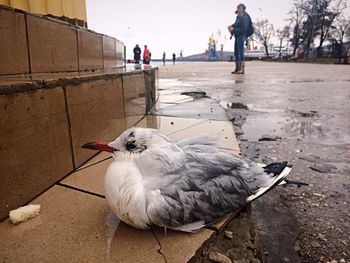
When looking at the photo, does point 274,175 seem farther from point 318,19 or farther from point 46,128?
point 318,19

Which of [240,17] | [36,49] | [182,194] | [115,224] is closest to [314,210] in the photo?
[182,194]

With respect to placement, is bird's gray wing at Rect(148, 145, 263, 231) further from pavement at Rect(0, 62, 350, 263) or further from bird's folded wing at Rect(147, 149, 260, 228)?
pavement at Rect(0, 62, 350, 263)

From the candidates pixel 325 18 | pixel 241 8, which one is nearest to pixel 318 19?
pixel 325 18

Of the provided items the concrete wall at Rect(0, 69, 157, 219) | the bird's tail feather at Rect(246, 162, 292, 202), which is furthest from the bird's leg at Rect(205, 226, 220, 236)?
the concrete wall at Rect(0, 69, 157, 219)

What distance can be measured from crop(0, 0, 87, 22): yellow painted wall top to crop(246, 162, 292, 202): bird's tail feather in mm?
2296

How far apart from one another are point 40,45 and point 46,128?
0.78m

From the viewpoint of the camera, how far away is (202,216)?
140cm

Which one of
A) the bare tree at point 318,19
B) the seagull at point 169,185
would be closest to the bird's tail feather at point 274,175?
the seagull at point 169,185

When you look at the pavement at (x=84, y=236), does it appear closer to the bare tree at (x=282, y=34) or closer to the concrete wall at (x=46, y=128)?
the concrete wall at (x=46, y=128)

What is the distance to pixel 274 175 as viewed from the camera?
168cm

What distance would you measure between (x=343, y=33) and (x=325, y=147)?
172 feet

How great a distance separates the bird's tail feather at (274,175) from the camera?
5.14ft

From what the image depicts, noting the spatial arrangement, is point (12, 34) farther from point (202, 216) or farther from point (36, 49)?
point (202, 216)

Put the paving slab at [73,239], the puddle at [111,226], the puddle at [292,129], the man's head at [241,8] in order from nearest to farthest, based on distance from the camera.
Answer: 1. the paving slab at [73,239]
2. the puddle at [111,226]
3. the puddle at [292,129]
4. the man's head at [241,8]
